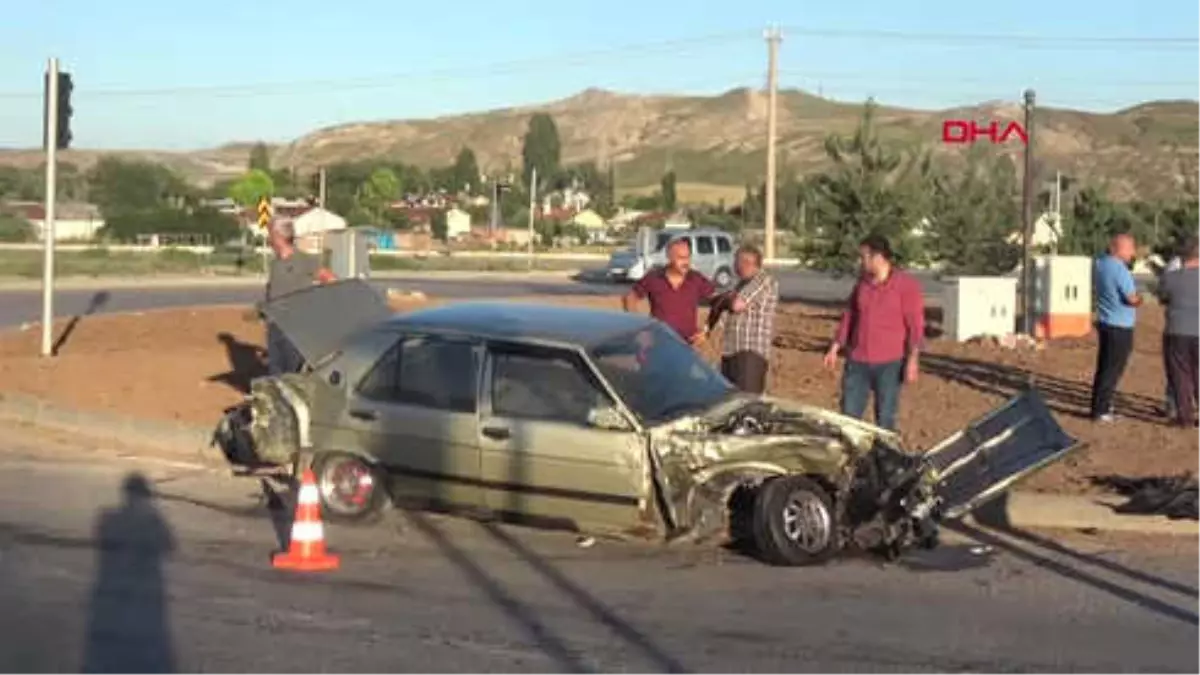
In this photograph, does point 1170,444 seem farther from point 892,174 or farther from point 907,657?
point 892,174

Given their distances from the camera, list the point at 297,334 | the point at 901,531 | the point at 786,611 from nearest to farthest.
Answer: the point at 786,611 → the point at 901,531 → the point at 297,334

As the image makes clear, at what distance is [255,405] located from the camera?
11297mm

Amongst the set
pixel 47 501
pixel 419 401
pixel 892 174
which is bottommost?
pixel 47 501

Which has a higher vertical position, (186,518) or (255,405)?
(255,405)

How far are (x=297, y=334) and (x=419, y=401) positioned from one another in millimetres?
2695

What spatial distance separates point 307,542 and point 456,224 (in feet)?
377

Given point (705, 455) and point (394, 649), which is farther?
point (705, 455)

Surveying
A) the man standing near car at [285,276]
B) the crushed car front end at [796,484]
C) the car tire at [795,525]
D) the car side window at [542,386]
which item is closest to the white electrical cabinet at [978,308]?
the man standing near car at [285,276]

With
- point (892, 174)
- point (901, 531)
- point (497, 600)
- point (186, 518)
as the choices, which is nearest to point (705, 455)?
point (901, 531)

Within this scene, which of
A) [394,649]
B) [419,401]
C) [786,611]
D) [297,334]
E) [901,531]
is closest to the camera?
[394,649]

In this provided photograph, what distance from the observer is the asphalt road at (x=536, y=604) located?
7363 mm

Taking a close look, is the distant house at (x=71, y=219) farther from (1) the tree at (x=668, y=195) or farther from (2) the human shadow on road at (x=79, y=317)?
(2) the human shadow on road at (x=79, y=317)

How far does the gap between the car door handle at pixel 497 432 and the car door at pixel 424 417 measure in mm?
82

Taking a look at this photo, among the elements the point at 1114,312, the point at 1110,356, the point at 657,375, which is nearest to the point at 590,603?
the point at 657,375
